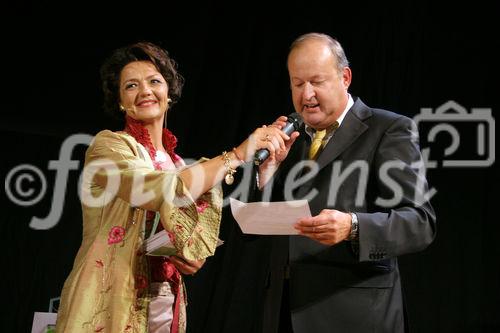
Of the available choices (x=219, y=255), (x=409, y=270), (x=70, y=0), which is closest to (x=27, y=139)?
(x=70, y=0)

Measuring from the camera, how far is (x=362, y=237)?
1.57m

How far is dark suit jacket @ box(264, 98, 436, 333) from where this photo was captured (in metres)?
1.61

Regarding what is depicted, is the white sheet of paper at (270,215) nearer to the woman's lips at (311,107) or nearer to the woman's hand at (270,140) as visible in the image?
the woman's hand at (270,140)

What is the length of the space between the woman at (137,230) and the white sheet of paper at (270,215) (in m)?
0.27

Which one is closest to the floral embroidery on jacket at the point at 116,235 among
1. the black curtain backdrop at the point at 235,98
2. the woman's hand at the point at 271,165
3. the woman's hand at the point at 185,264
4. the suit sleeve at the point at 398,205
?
the woman's hand at the point at 185,264

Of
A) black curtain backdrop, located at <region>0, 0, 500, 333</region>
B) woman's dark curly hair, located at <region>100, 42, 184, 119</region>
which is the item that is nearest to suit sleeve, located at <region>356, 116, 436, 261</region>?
woman's dark curly hair, located at <region>100, 42, 184, 119</region>

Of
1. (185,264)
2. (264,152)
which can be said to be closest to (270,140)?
(264,152)

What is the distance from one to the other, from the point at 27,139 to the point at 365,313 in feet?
7.21

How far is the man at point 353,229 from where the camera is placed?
1.59 metres

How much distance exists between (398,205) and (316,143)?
0.35 metres

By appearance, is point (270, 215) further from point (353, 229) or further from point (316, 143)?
point (316, 143)

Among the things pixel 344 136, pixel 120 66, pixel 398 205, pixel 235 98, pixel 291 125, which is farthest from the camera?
pixel 235 98

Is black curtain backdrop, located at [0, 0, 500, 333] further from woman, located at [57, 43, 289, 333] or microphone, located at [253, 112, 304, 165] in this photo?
microphone, located at [253, 112, 304, 165]

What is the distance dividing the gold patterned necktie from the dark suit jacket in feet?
0.39
